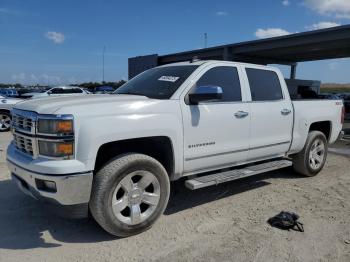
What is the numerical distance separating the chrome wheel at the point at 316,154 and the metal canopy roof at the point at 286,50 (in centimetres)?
2064

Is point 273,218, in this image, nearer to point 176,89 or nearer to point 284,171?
point 176,89

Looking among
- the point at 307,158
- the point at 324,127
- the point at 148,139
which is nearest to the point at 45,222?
the point at 148,139

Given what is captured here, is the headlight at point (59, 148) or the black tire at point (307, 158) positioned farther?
the black tire at point (307, 158)

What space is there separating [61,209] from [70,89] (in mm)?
22660

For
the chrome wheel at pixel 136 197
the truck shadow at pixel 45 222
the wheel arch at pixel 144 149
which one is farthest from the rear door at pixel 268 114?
the chrome wheel at pixel 136 197

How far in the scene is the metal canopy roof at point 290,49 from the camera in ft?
85.6

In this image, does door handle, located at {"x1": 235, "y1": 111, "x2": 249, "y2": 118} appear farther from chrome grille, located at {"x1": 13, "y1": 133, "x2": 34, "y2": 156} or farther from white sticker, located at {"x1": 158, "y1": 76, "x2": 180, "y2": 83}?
chrome grille, located at {"x1": 13, "y1": 133, "x2": 34, "y2": 156}

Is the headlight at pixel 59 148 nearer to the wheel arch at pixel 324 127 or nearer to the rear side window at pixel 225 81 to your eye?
the rear side window at pixel 225 81

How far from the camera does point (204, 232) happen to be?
159 inches

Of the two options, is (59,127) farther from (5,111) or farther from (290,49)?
(290,49)

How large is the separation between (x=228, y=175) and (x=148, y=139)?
132 cm

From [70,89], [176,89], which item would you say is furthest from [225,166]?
[70,89]

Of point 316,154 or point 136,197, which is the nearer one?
point 136,197

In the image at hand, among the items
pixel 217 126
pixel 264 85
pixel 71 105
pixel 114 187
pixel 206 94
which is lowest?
pixel 114 187
